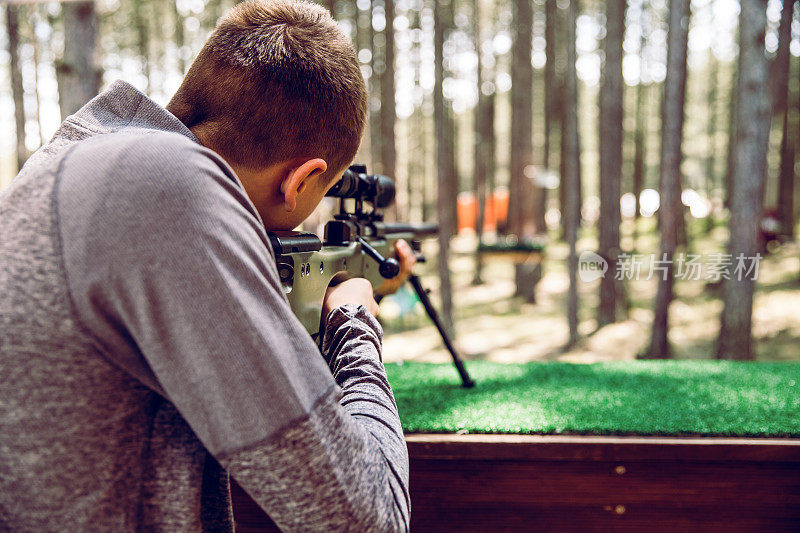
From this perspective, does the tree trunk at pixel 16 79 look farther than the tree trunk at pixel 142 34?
No

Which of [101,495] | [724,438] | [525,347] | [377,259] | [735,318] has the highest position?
[377,259]

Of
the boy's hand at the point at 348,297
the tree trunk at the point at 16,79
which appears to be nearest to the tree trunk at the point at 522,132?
the boy's hand at the point at 348,297

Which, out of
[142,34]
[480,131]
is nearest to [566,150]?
[480,131]

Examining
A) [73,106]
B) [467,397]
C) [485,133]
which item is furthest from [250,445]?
[485,133]

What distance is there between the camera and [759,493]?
71.5 inches

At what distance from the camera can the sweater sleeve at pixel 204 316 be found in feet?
2.23

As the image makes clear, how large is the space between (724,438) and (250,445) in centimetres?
173

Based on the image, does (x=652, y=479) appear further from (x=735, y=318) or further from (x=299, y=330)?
(x=735, y=318)

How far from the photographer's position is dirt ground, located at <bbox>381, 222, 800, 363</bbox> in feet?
31.6

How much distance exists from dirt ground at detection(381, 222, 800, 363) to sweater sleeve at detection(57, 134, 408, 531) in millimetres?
7958

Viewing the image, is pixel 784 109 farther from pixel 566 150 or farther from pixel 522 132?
pixel 522 132

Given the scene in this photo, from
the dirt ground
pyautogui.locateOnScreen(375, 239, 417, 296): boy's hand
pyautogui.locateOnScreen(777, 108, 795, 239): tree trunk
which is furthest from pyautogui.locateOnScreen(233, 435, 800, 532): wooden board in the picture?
pyautogui.locateOnScreen(777, 108, 795, 239): tree trunk

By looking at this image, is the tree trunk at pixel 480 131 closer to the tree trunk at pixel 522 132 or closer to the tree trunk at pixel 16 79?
the tree trunk at pixel 522 132

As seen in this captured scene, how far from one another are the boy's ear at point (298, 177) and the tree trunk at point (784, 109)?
44.0 feet
